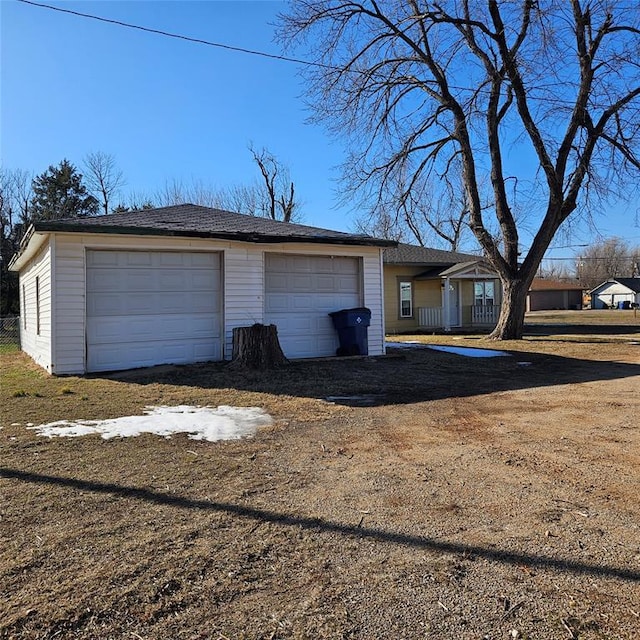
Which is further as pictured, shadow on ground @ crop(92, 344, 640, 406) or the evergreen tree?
the evergreen tree

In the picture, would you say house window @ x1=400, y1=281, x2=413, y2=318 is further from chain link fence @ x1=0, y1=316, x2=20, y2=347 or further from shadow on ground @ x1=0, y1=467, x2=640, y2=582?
shadow on ground @ x1=0, y1=467, x2=640, y2=582

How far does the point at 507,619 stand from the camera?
85.6 inches

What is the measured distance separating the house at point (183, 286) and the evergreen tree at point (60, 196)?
24732 millimetres

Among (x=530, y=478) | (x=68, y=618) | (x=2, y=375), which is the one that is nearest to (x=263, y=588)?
(x=68, y=618)

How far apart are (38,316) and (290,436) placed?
30.5ft

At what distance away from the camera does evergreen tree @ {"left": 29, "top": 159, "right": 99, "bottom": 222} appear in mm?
34469

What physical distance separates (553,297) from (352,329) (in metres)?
57.7

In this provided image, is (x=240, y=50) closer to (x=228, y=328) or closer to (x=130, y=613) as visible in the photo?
(x=228, y=328)

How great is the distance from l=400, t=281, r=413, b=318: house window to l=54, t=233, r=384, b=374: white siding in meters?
10.5

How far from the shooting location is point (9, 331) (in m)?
21.3

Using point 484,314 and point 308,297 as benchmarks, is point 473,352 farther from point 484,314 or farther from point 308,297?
point 484,314

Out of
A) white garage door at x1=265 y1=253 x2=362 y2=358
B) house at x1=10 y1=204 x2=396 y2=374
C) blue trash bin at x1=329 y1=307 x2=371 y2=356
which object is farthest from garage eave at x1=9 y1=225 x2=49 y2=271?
blue trash bin at x1=329 y1=307 x2=371 y2=356

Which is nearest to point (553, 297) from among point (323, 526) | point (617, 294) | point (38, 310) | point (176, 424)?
point (617, 294)

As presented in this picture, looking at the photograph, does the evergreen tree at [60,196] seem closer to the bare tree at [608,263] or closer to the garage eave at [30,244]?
the garage eave at [30,244]
